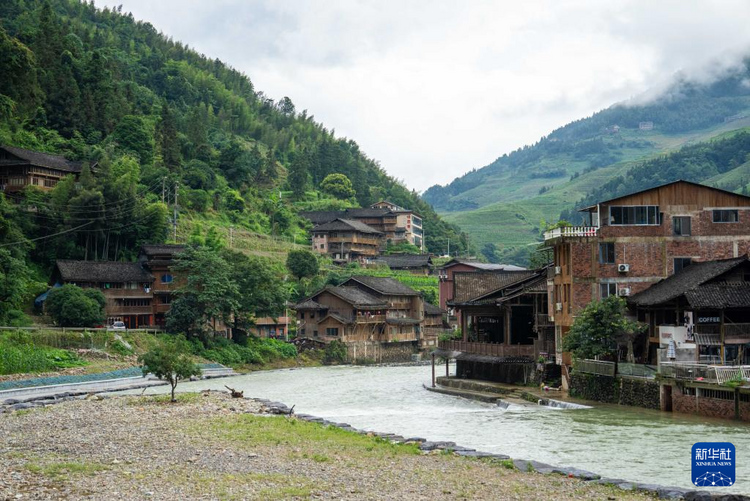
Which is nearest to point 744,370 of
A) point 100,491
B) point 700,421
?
point 700,421

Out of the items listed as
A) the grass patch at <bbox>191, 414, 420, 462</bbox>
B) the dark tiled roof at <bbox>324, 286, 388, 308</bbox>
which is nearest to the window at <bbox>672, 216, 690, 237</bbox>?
the grass patch at <bbox>191, 414, 420, 462</bbox>

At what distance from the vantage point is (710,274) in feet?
129

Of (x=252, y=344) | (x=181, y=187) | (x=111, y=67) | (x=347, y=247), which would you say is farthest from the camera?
(x=111, y=67)

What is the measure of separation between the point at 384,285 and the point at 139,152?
32827mm

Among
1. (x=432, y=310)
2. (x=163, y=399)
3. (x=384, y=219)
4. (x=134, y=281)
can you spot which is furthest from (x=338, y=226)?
(x=163, y=399)

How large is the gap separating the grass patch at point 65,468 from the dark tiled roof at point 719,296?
25483 mm

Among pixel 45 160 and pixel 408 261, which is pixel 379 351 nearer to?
pixel 408 261

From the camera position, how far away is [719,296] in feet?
123

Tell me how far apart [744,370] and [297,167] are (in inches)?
4341

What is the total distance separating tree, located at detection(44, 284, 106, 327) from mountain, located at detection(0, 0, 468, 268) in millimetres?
8832

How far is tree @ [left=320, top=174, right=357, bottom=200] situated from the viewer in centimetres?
14650

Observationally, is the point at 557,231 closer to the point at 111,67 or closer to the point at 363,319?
the point at 363,319

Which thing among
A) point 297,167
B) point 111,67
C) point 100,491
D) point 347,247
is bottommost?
point 100,491

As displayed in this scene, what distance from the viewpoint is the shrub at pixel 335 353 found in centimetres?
8169
